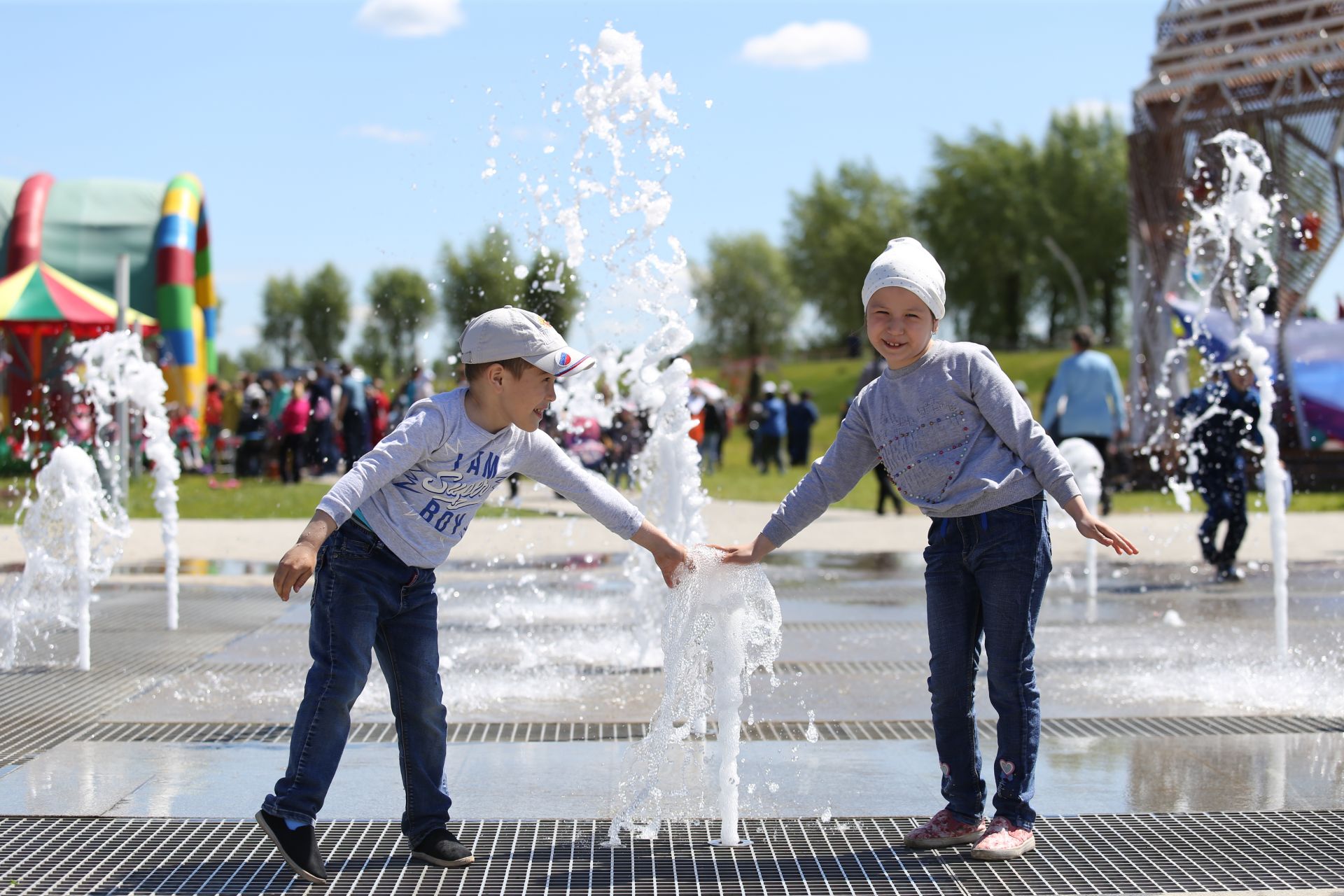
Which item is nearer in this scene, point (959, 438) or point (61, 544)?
point (959, 438)

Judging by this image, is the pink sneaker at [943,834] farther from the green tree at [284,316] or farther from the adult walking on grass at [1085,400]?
the green tree at [284,316]

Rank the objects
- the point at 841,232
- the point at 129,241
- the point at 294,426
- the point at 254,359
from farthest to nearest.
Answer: the point at 254,359
the point at 841,232
the point at 129,241
the point at 294,426

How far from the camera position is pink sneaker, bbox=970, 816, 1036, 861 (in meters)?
3.83

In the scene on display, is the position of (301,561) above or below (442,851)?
above

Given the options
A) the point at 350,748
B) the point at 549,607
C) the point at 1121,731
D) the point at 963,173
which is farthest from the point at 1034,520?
the point at 963,173

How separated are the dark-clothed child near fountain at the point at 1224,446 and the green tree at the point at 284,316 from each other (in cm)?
10017

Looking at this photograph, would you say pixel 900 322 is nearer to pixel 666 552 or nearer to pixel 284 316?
pixel 666 552

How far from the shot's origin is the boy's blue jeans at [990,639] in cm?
386

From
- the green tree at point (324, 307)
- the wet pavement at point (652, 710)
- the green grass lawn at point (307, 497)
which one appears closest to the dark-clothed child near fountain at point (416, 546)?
the wet pavement at point (652, 710)

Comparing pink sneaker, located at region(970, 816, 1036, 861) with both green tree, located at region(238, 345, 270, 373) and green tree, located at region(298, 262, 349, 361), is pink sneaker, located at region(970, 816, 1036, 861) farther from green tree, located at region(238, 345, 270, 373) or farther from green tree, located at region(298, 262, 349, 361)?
green tree, located at region(238, 345, 270, 373)

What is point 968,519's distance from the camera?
3906mm

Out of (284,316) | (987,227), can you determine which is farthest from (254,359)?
(987,227)

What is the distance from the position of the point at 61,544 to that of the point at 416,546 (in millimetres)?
4786

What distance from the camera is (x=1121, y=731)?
548 cm
